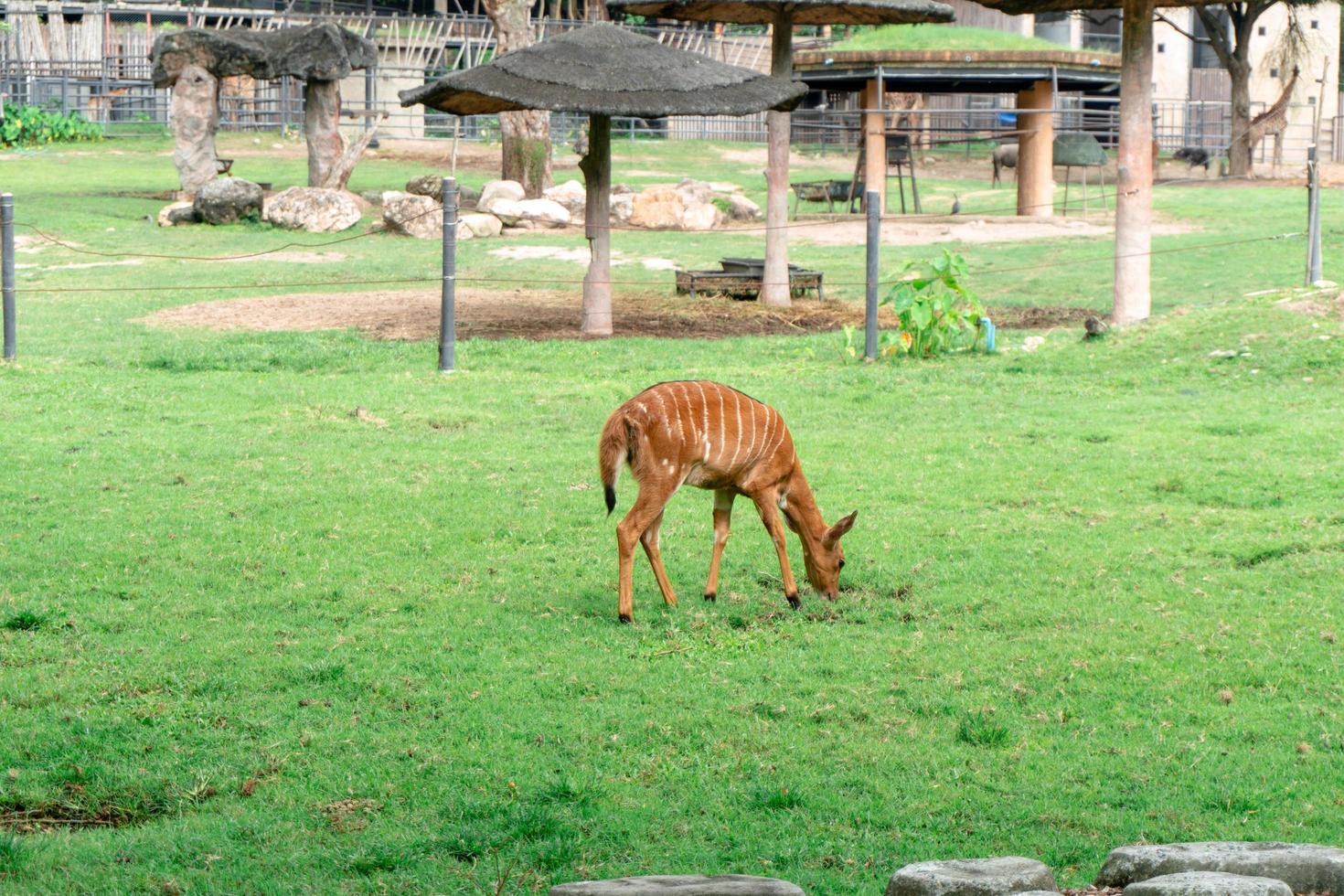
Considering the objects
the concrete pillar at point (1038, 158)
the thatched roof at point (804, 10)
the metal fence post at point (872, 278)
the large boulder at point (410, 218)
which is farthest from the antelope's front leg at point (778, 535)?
the concrete pillar at point (1038, 158)

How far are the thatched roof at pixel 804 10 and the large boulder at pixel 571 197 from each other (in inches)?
361

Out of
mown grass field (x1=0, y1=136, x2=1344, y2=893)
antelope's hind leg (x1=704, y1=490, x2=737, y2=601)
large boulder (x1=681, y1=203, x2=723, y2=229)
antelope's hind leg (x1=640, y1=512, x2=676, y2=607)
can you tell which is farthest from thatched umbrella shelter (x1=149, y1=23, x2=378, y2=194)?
antelope's hind leg (x1=640, y1=512, x2=676, y2=607)

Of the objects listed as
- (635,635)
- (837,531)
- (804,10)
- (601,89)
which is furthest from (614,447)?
(804,10)

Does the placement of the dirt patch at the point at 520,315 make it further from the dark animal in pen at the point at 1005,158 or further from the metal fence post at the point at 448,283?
the dark animal in pen at the point at 1005,158

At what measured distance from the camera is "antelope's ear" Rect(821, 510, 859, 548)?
7394mm

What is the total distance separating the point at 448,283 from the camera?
44.8 feet

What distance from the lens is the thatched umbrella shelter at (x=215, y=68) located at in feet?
89.9

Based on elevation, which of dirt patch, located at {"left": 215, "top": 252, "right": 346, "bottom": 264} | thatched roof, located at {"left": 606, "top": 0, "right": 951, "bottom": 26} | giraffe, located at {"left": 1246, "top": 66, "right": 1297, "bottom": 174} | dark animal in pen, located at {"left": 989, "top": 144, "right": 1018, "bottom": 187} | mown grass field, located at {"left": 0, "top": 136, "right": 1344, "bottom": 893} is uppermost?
giraffe, located at {"left": 1246, "top": 66, "right": 1297, "bottom": 174}

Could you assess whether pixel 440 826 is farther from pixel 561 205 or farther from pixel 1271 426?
pixel 561 205

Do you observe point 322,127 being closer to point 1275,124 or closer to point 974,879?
point 1275,124

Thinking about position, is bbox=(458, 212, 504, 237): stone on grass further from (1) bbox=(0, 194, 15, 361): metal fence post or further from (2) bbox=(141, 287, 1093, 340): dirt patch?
(1) bbox=(0, 194, 15, 361): metal fence post

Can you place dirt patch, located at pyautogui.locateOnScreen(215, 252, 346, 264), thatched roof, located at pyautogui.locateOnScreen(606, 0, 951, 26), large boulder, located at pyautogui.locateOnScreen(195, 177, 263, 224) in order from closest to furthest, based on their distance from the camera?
thatched roof, located at pyautogui.locateOnScreen(606, 0, 951, 26)
dirt patch, located at pyautogui.locateOnScreen(215, 252, 346, 264)
large boulder, located at pyautogui.locateOnScreen(195, 177, 263, 224)

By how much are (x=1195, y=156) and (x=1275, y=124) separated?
196cm

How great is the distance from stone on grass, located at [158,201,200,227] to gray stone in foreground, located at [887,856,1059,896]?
23444mm
